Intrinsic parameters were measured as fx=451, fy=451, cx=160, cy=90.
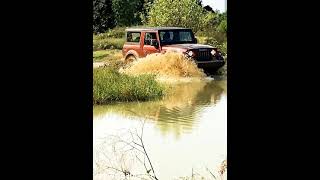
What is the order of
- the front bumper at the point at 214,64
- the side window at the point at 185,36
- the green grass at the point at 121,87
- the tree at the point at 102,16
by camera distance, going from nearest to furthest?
1. the tree at the point at 102,16
2. the green grass at the point at 121,87
3. the front bumper at the point at 214,64
4. the side window at the point at 185,36

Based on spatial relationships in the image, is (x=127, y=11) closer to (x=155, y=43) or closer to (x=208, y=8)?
(x=155, y=43)

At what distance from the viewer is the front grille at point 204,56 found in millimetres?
3623

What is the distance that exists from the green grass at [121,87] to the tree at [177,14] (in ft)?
1.50

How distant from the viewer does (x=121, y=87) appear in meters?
3.44

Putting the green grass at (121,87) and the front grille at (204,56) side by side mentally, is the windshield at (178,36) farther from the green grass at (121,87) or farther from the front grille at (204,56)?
the green grass at (121,87)

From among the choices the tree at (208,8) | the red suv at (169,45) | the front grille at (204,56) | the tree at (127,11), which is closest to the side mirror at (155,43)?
the red suv at (169,45)

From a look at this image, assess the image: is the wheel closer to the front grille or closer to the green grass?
the green grass

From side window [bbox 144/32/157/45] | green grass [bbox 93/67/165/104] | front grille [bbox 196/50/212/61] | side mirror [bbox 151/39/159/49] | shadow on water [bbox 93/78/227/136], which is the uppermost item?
side window [bbox 144/32/157/45]

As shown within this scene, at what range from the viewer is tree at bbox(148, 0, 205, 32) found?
3.34m

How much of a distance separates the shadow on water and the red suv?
0.66 ft

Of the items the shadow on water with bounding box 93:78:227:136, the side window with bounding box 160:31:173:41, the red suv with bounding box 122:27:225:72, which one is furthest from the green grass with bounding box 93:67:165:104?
the side window with bounding box 160:31:173:41
